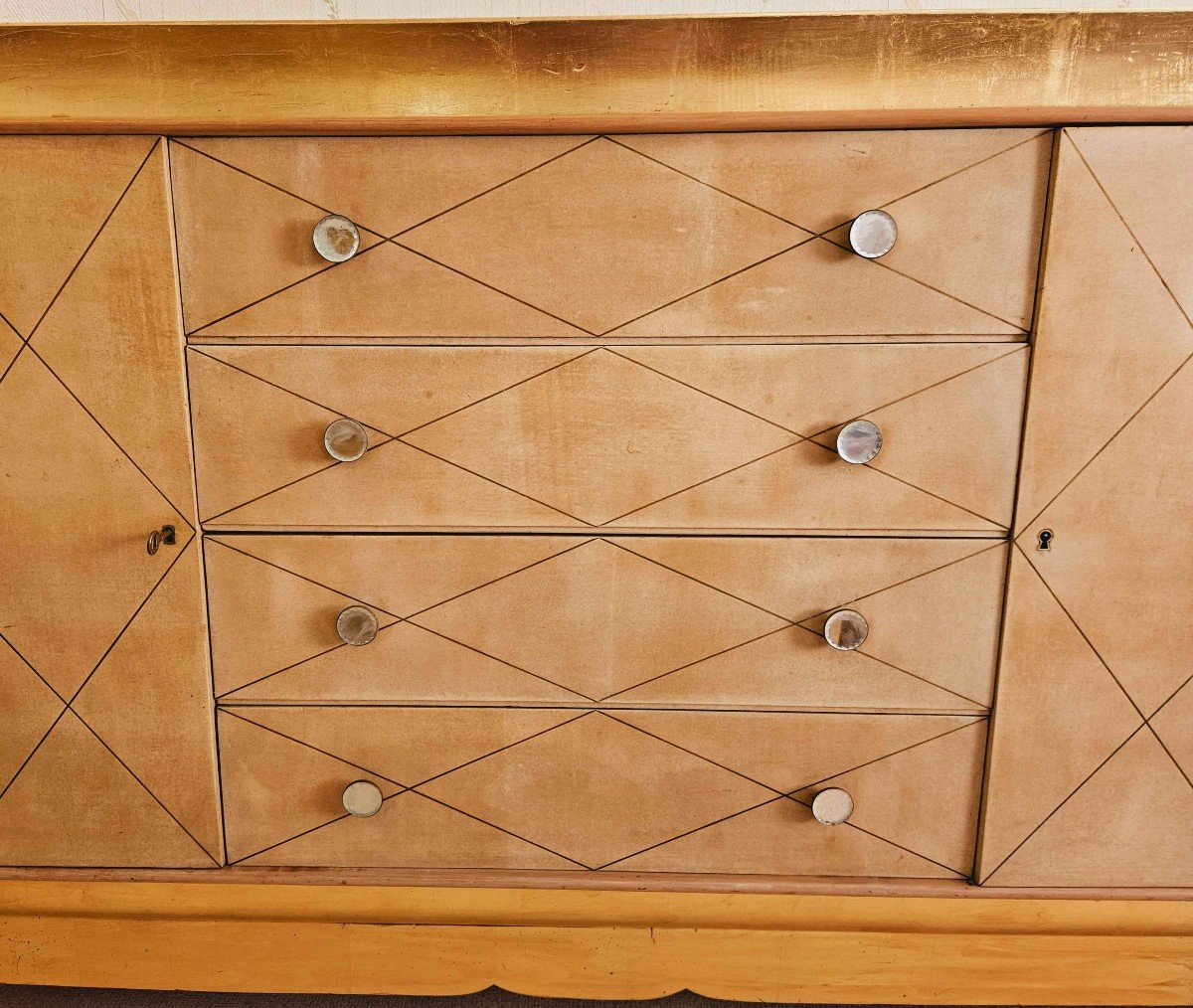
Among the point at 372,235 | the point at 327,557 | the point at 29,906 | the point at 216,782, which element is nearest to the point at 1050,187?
the point at 372,235

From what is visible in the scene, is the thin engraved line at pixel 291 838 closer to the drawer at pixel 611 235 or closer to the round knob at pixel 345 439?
the round knob at pixel 345 439

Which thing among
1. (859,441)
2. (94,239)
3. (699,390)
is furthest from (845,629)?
(94,239)

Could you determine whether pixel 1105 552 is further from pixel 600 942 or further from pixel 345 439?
pixel 345 439

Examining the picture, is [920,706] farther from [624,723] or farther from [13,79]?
[13,79]

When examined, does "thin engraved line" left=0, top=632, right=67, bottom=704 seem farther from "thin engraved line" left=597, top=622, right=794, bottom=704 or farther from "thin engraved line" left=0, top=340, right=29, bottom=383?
"thin engraved line" left=597, top=622, right=794, bottom=704

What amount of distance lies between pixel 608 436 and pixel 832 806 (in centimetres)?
50

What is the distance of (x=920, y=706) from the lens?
842 millimetres

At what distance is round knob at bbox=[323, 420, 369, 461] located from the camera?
0.77 metres

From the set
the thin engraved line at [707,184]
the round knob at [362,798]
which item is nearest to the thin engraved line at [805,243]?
the thin engraved line at [707,184]

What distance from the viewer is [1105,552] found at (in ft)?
2.62

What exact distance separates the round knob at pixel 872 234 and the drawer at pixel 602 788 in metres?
0.52

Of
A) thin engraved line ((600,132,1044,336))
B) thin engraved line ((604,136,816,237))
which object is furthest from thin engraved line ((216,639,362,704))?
thin engraved line ((604,136,816,237))

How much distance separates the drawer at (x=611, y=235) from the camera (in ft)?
2.43

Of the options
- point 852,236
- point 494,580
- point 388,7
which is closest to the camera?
point 852,236
